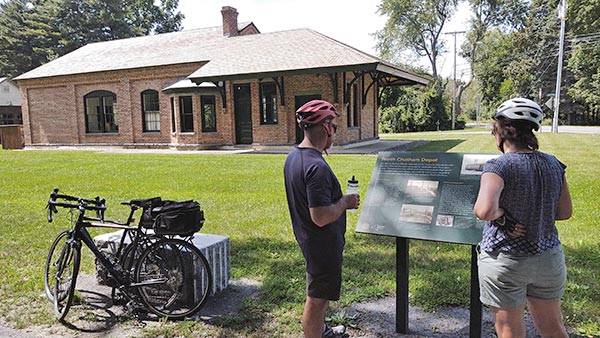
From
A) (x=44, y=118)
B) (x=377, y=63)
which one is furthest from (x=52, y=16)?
(x=377, y=63)

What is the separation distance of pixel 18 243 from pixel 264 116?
15.4 meters

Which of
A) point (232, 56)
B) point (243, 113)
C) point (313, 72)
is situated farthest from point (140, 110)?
point (313, 72)

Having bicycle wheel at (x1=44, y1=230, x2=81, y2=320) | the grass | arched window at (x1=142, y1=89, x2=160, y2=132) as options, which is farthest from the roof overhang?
bicycle wheel at (x1=44, y1=230, x2=81, y2=320)

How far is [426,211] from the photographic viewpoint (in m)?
3.26

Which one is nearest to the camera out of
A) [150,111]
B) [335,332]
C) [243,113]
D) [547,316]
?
[547,316]

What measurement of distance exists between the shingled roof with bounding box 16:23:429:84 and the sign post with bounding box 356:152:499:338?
14.1m

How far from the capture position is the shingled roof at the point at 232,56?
60.1 ft

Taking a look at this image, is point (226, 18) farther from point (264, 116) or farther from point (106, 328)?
point (106, 328)

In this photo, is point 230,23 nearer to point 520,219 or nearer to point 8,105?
point 520,219

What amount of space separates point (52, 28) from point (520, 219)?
188 feet

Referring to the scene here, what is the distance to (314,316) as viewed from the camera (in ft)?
9.42

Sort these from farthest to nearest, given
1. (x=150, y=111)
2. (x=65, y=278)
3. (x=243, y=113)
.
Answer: (x=150, y=111) → (x=243, y=113) → (x=65, y=278)

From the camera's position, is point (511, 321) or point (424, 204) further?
point (424, 204)

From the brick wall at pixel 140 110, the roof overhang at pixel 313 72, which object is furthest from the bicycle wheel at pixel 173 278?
the brick wall at pixel 140 110
